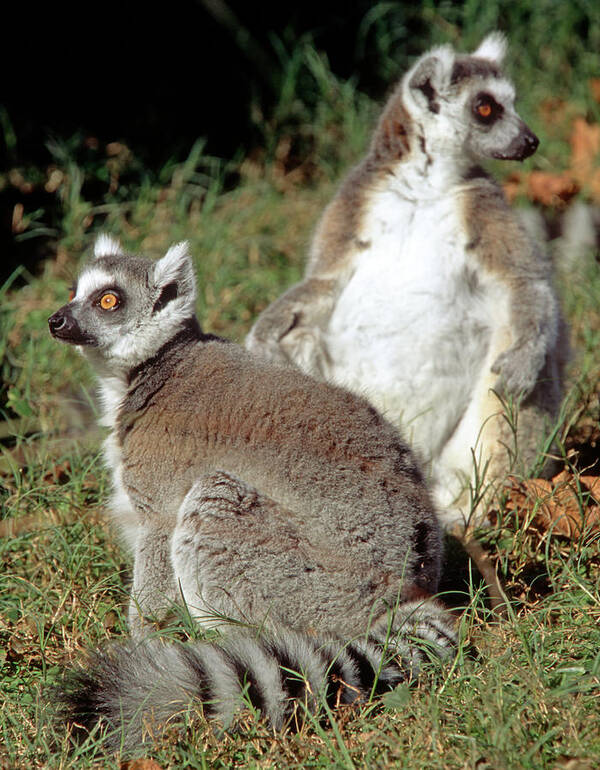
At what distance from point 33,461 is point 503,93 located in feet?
9.28

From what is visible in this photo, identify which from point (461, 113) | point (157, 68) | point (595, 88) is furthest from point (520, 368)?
point (157, 68)

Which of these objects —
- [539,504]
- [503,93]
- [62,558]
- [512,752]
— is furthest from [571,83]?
[512,752]

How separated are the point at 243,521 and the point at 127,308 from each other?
990 mm

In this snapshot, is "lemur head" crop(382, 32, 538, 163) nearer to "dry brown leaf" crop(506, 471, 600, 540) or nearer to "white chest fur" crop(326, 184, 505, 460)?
"white chest fur" crop(326, 184, 505, 460)

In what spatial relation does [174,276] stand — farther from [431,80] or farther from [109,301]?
[431,80]

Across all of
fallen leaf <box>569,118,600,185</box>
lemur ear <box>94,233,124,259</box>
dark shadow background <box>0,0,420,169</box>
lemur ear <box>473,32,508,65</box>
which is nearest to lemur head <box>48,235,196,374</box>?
lemur ear <box>94,233,124,259</box>

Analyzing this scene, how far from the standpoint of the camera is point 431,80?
4598mm

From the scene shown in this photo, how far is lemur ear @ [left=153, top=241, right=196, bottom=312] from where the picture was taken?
12.0ft

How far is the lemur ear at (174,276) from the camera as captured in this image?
12.0 feet

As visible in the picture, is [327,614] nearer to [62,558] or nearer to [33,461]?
[62,558]

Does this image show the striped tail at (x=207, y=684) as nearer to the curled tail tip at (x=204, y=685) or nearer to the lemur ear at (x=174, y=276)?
the curled tail tip at (x=204, y=685)

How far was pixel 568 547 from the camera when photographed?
12.1 feet

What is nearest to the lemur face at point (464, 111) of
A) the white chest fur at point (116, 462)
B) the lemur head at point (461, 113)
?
the lemur head at point (461, 113)

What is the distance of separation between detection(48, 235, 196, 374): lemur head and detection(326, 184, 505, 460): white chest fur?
1.10 metres
